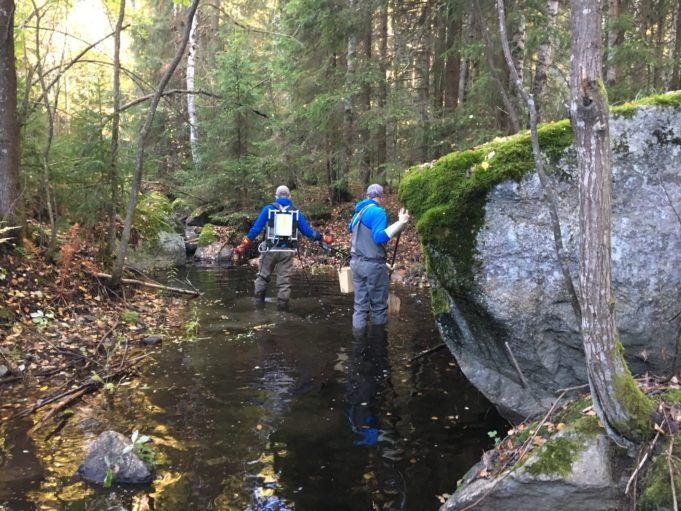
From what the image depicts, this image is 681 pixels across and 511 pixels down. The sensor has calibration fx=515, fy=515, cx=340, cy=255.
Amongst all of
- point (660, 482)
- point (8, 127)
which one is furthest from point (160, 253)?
point (660, 482)

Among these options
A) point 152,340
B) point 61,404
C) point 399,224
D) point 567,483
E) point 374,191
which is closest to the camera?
point 567,483

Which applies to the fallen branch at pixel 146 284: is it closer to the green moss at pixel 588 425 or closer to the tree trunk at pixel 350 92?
the tree trunk at pixel 350 92

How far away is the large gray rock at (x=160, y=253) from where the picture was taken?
45.6ft

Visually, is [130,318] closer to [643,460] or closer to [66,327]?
[66,327]

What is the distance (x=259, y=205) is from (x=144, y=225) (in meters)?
7.37

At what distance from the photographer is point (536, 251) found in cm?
461

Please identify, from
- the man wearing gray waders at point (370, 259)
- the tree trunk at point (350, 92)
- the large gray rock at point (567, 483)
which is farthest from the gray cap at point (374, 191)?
the tree trunk at point (350, 92)

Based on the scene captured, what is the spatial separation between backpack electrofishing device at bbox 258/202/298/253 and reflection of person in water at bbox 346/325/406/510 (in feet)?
10.4

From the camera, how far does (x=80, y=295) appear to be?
8.98 metres

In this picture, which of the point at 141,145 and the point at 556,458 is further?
the point at 141,145

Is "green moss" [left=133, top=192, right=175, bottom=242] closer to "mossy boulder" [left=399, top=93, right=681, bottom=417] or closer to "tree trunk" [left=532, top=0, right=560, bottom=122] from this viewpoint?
"mossy boulder" [left=399, top=93, right=681, bottom=417]

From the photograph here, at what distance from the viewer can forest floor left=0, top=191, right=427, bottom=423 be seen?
598 cm

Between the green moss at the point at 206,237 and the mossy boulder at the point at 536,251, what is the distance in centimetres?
1571

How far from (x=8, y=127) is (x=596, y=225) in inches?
359
